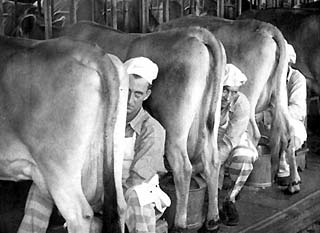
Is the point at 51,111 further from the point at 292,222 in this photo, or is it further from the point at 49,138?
the point at 292,222

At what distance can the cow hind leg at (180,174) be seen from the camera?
514cm

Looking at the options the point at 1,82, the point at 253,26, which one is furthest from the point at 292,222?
the point at 1,82

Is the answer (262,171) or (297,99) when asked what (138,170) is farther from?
(297,99)

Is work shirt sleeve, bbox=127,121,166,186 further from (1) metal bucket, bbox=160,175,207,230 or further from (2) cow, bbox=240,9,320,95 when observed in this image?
(2) cow, bbox=240,9,320,95

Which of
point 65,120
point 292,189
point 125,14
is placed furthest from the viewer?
point 125,14

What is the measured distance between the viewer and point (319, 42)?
7.93m

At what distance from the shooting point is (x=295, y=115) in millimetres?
6652

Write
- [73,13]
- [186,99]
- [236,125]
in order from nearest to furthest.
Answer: [186,99]
[236,125]
[73,13]

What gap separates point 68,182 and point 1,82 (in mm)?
777

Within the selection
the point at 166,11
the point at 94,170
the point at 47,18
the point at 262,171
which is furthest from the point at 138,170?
the point at 166,11

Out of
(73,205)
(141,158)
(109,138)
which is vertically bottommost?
(73,205)

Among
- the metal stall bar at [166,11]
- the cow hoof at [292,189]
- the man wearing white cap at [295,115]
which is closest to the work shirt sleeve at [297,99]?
the man wearing white cap at [295,115]

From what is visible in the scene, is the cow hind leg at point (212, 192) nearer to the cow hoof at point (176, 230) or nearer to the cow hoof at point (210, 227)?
the cow hoof at point (210, 227)

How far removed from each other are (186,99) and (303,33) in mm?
3529
